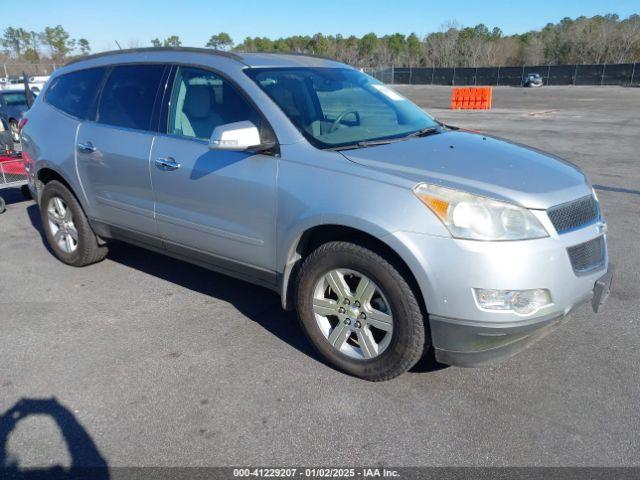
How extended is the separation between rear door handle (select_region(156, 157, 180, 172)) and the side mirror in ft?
2.08

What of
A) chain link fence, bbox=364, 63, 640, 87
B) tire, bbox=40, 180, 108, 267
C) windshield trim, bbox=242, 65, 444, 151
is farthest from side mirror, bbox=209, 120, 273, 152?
chain link fence, bbox=364, 63, 640, 87

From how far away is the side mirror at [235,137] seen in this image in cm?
319

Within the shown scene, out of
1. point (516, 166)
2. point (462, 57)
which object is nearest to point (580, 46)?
point (462, 57)

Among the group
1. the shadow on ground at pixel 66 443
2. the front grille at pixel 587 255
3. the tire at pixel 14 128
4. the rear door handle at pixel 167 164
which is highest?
the rear door handle at pixel 167 164

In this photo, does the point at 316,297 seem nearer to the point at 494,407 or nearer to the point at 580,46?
the point at 494,407

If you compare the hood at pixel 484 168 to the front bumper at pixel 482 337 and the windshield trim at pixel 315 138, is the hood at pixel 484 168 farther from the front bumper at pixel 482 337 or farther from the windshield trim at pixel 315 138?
the front bumper at pixel 482 337

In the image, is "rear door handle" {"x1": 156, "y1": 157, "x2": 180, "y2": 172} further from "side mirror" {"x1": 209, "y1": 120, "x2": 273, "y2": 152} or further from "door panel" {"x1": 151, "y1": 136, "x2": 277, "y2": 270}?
"side mirror" {"x1": 209, "y1": 120, "x2": 273, "y2": 152}

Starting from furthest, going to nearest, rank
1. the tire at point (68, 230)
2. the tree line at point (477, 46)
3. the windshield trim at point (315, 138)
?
the tree line at point (477, 46)
the tire at point (68, 230)
the windshield trim at point (315, 138)

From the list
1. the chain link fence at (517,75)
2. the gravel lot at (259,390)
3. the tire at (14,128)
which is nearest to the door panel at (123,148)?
the gravel lot at (259,390)

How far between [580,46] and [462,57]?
63.9 feet

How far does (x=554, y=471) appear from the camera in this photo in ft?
8.14

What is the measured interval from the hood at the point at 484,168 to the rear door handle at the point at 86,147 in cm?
235

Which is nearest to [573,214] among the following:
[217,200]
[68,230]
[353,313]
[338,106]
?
[353,313]

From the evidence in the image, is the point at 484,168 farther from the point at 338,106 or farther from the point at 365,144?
the point at 338,106
